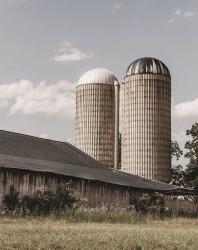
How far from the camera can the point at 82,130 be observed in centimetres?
4591

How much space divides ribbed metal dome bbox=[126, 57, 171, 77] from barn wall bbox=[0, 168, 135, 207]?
12.7 metres

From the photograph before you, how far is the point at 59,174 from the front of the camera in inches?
1115

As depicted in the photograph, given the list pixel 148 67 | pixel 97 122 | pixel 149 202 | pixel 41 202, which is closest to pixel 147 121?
pixel 148 67

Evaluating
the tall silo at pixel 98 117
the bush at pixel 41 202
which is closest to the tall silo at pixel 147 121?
the tall silo at pixel 98 117

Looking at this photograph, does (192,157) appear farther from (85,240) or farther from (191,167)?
(85,240)

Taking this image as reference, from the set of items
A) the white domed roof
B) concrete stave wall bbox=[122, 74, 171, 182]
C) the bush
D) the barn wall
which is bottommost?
the bush

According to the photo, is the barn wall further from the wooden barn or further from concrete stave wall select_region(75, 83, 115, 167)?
concrete stave wall select_region(75, 83, 115, 167)

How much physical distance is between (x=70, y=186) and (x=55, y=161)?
3.91 meters

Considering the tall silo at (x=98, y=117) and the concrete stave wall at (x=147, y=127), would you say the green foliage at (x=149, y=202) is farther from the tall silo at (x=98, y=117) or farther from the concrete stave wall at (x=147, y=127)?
the tall silo at (x=98, y=117)

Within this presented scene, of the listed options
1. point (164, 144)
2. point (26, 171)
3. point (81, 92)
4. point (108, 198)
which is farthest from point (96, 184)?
point (81, 92)

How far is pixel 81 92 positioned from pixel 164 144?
8627 millimetres

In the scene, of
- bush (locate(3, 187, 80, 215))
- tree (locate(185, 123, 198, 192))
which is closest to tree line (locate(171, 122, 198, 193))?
tree (locate(185, 123, 198, 192))

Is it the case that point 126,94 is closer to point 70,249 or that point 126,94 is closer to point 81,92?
point 81,92

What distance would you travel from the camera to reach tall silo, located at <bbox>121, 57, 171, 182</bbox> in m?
42.1
